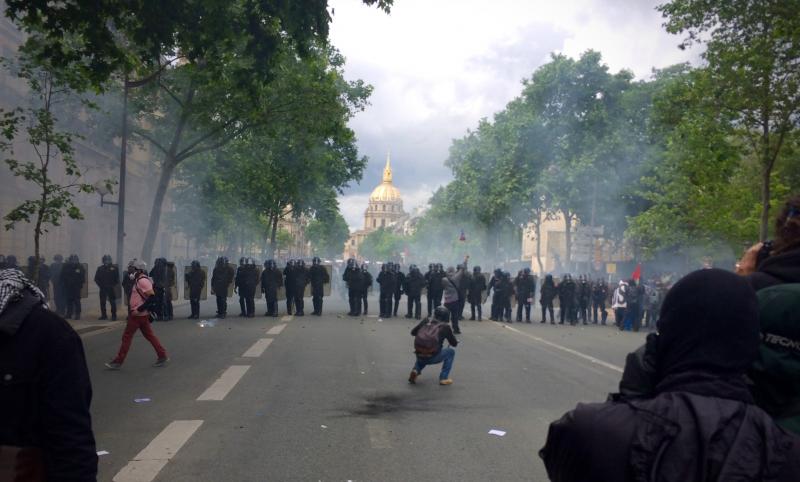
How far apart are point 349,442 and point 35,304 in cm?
445

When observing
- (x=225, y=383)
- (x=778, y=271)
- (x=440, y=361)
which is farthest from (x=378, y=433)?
(x=778, y=271)

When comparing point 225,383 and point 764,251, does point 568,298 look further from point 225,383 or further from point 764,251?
point 764,251

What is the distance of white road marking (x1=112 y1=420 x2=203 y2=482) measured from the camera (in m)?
5.61

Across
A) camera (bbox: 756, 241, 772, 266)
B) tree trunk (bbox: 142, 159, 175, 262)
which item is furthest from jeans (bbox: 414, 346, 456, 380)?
tree trunk (bbox: 142, 159, 175, 262)

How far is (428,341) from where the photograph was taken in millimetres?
10195

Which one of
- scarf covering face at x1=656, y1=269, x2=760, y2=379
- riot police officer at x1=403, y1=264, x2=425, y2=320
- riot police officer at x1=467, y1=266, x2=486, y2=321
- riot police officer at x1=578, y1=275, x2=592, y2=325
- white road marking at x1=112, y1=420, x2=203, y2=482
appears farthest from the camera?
riot police officer at x1=578, y1=275, x2=592, y2=325

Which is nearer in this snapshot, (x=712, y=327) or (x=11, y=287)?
(x=712, y=327)

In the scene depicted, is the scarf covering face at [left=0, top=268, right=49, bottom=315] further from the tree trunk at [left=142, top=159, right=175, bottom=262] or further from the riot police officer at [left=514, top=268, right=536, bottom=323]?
the tree trunk at [left=142, top=159, right=175, bottom=262]

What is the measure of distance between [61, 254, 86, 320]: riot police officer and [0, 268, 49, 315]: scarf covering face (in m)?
18.8

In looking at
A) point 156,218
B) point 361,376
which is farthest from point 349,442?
point 156,218


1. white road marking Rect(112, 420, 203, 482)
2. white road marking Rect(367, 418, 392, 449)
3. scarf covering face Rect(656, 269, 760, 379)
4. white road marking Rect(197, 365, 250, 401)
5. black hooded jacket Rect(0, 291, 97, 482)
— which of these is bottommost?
white road marking Rect(367, 418, 392, 449)

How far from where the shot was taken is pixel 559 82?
43.0m

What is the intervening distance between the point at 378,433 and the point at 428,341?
3083 mm

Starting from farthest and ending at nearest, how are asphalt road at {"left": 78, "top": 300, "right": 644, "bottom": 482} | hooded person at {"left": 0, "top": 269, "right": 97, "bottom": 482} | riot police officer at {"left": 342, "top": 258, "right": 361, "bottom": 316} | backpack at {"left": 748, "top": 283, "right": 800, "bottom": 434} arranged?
riot police officer at {"left": 342, "top": 258, "right": 361, "bottom": 316} → asphalt road at {"left": 78, "top": 300, "right": 644, "bottom": 482} → hooded person at {"left": 0, "top": 269, "right": 97, "bottom": 482} → backpack at {"left": 748, "top": 283, "right": 800, "bottom": 434}
